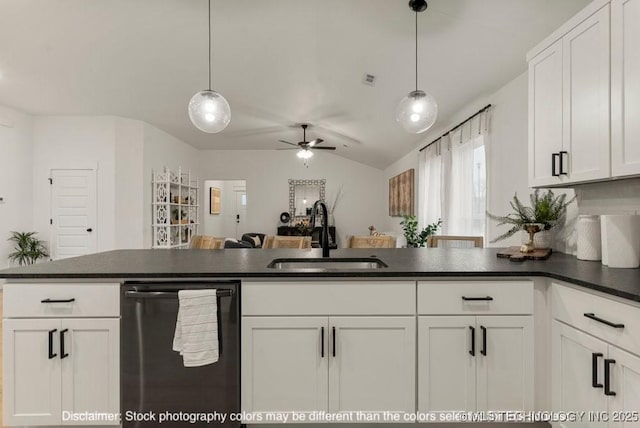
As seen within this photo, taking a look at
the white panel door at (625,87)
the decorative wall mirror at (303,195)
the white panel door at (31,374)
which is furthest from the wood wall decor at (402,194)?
the white panel door at (31,374)

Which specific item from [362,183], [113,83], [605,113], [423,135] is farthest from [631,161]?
[362,183]

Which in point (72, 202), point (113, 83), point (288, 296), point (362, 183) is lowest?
point (288, 296)

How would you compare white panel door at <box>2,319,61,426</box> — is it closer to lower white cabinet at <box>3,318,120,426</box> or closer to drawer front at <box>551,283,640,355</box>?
lower white cabinet at <box>3,318,120,426</box>

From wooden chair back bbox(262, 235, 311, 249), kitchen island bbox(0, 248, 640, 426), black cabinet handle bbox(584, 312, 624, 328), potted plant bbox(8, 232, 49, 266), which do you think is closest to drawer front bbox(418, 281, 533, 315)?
kitchen island bbox(0, 248, 640, 426)

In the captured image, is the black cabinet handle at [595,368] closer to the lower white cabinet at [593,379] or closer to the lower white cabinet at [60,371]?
the lower white cabinet at [593,379]

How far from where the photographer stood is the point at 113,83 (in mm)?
4473

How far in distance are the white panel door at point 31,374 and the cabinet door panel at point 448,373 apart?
1.68 metres

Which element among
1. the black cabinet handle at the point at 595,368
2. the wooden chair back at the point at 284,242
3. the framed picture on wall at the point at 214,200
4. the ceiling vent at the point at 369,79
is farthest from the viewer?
the framed picture on wall at the point at 214,200

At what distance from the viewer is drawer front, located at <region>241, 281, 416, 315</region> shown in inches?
63.4

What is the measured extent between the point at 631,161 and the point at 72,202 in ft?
22.1

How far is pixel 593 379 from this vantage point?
131 centimetres

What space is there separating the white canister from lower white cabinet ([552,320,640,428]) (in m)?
0.58

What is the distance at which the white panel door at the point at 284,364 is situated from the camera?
5.27 feet

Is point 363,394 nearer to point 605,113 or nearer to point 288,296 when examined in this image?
point 288,296
